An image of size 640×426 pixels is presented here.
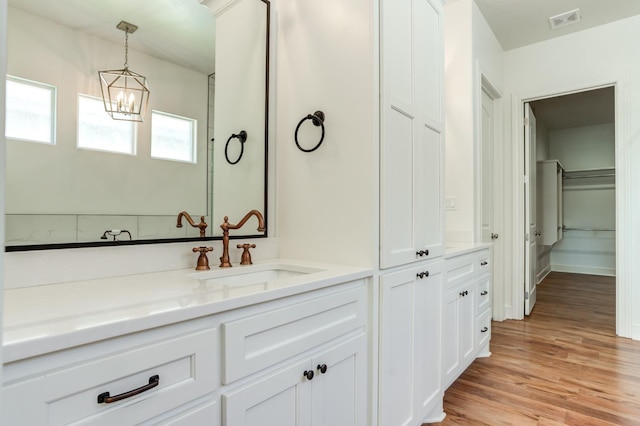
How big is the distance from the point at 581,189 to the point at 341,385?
708cm

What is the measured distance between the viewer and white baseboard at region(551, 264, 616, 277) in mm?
6160

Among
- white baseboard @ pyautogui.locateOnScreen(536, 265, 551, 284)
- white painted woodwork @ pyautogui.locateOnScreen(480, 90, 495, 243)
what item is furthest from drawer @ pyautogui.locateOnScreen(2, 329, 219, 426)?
white baseboard @ pyautogui.locateOnScreen(536, 265, 551, 284)

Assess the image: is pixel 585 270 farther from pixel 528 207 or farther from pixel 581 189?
pixel 528 207

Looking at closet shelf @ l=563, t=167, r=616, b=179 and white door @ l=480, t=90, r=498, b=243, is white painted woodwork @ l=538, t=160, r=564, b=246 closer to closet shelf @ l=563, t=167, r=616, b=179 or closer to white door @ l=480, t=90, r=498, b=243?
closet shelf @ l=563, t=167, r=616, b=179

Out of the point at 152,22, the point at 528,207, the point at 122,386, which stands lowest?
the point at 122,386

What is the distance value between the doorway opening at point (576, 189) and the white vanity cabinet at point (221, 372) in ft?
15.8

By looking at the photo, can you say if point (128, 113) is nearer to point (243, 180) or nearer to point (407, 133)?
point (243, 180)

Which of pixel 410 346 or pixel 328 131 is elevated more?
pixel 328 131

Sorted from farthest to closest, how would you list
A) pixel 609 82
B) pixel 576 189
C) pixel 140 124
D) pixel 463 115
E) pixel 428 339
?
1. pixel 576 189
2. pixel 609 82
3. pixel 463 115
4. pixel 428 339
5. pixel 140 124

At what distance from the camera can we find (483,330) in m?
2.69

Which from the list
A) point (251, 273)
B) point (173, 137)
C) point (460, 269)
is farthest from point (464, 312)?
point (173, 137)

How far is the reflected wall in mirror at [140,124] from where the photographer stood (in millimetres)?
1108

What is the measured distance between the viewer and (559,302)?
439 cm

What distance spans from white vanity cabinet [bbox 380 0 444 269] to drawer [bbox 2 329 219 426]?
2.72ft
